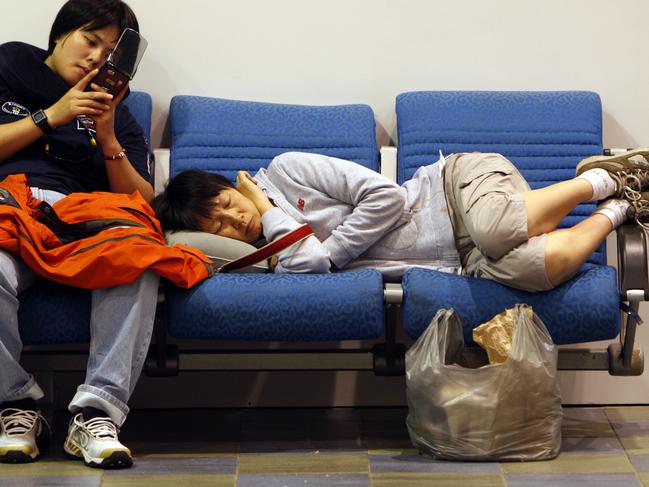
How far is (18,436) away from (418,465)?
2.96 ft

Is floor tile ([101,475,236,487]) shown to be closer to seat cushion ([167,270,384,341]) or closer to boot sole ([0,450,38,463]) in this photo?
boot sole ([0,450,38,463])

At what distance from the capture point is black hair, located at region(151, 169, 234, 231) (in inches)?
109

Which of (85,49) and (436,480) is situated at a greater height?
(85,49)

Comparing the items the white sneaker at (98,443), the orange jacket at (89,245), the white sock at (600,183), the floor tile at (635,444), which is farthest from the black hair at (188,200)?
the floor tile at (635,444)

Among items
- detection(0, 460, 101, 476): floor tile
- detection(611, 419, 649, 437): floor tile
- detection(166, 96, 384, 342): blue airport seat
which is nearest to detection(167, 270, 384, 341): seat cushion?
detection(166, 96, 384, 342): blue airport seat

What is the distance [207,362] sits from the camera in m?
2.78

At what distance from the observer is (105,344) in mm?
2482

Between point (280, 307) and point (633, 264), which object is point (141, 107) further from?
point (633, 264)

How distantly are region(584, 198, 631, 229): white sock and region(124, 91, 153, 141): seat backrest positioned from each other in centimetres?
126

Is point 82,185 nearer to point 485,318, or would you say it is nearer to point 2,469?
point 2,469

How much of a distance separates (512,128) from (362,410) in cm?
89

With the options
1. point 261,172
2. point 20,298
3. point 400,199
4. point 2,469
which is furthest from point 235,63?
point 2,469

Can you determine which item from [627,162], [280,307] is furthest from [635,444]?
[280,307]

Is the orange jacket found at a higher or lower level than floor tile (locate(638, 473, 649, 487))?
higher
